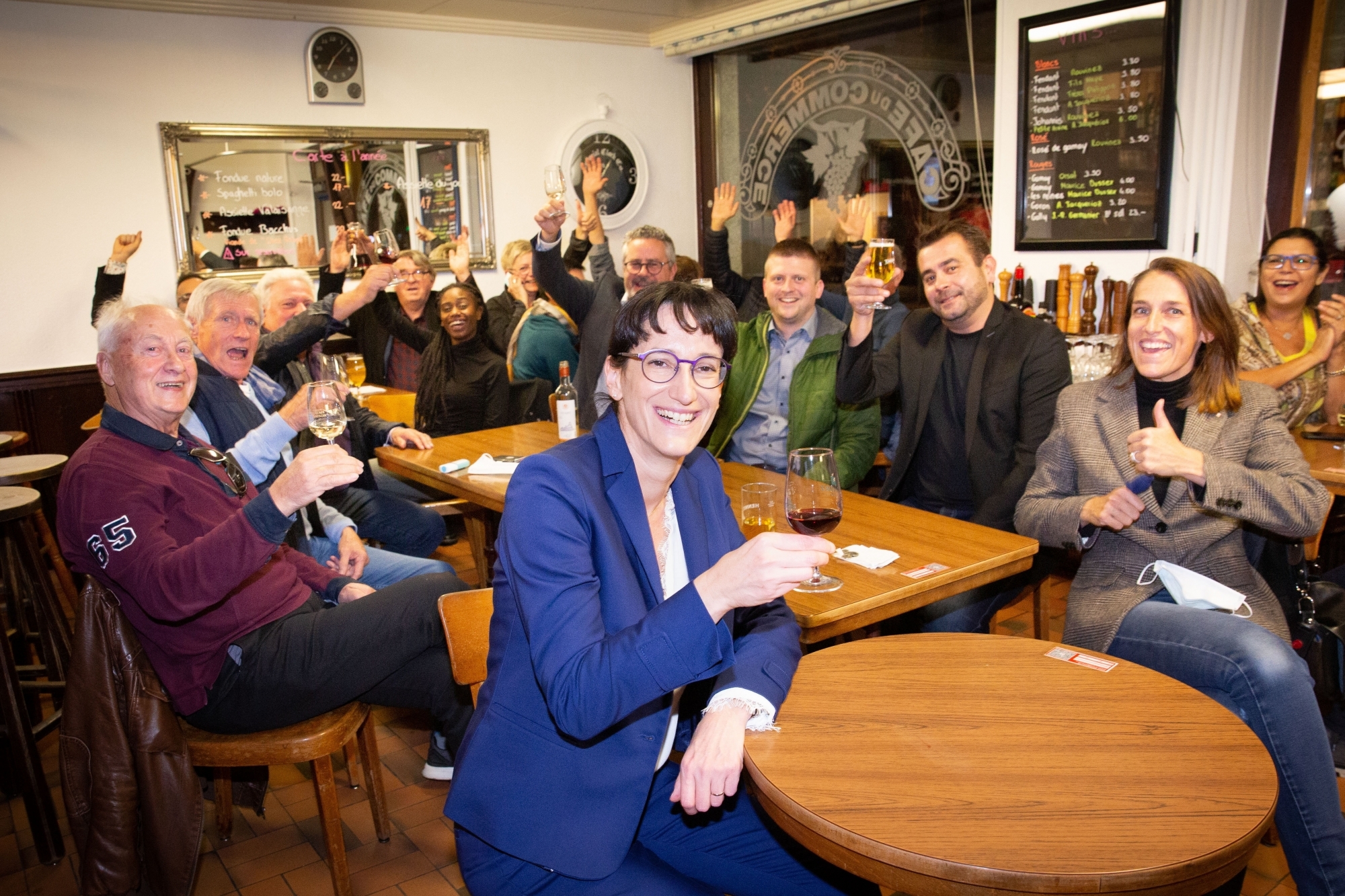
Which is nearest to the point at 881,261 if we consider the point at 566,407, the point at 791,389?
the point at 791,389

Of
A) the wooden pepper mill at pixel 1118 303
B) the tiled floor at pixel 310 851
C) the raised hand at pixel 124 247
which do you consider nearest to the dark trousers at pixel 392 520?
the tiled floor at pixel 310 851

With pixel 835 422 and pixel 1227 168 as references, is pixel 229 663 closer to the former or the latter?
pixel 835 422

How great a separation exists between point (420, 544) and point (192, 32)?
12.9ft

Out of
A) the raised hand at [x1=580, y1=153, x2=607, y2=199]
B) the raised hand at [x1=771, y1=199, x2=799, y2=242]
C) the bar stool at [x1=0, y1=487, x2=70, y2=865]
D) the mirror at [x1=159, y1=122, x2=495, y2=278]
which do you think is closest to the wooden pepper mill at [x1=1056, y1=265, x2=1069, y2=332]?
the raised hand at [x1=771, y1=199, x2=799, y2=242]

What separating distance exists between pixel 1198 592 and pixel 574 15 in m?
6.00

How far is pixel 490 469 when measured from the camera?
11.0 ft

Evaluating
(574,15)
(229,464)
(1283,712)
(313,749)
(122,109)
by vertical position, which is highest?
(574,15)

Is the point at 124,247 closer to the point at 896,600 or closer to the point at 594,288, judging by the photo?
the point at 594,288

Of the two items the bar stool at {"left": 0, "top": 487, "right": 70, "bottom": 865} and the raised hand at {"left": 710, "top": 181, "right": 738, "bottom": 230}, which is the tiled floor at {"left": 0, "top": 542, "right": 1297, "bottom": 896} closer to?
the bar stool at {"left": 0, "top": 487, "right": 70, "bottom": 865}

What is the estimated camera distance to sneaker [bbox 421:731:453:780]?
2824 millimetres

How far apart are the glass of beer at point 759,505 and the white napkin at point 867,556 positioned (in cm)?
25

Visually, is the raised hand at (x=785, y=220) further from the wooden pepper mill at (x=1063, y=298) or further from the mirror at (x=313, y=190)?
the mirror at (x=313, y=190)

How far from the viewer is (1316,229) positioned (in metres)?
4.27

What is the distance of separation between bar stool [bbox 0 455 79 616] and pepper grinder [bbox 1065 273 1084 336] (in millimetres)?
4428
